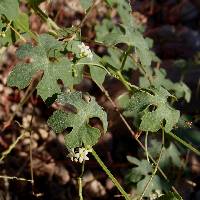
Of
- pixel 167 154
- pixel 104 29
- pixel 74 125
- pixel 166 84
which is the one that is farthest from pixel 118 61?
pixel 74 125

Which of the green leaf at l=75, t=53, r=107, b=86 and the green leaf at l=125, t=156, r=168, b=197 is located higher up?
the green leaf at l=75, t=53, r=107, b=86

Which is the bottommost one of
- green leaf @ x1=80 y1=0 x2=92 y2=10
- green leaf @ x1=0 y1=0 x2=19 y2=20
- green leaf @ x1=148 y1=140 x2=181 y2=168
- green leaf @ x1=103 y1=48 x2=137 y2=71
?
green leaf @ x1=148 y1=140 x2=181 y2=168

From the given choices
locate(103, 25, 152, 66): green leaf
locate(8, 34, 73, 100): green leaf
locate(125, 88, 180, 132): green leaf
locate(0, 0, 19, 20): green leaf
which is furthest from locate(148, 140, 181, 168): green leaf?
locate(0, 0, 19, 20): green leaf

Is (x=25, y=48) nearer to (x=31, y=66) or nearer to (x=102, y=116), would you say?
(x=31, y=66)

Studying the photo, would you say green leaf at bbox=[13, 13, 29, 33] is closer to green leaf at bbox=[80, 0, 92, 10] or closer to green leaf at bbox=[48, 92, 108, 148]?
green leaf at bbox=[80, 0, 92, 10]

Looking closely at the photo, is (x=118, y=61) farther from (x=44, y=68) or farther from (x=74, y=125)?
(x=74, y=125)

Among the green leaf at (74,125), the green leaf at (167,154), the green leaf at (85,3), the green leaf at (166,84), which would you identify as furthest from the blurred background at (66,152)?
the green leaf at (74,125)

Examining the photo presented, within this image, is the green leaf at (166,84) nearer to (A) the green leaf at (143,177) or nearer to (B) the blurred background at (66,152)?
(B) the blurred background at (66,152)
